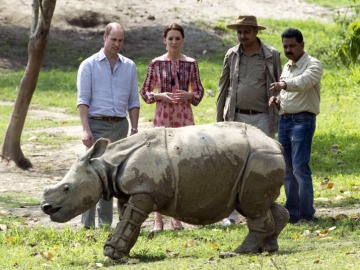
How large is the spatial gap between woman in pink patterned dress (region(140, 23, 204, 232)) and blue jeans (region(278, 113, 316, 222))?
96cm

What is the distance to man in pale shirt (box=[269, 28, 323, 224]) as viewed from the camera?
9.71 meters

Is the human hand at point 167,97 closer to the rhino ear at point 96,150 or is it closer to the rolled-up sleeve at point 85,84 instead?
the rolled-up sleeve at point 85,84

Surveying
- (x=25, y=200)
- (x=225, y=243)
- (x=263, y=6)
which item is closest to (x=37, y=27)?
(x=25, y=200)

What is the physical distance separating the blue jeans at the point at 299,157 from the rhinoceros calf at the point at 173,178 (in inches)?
77.8

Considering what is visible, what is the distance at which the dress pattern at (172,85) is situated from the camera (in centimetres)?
993

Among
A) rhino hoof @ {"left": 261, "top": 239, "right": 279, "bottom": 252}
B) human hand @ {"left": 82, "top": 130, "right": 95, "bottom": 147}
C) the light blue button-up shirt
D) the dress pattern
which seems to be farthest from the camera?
the dress pattern

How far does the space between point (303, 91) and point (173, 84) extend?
1.31m

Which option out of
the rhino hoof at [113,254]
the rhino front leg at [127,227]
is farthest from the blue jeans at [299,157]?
the rhino hoof at [113,254]

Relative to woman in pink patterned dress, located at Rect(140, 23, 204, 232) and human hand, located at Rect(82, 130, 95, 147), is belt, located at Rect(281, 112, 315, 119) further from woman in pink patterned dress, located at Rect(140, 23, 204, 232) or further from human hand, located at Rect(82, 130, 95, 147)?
human hand, located at Rect(82, 130, 95, 147)

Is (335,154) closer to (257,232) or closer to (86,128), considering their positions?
(86,128)

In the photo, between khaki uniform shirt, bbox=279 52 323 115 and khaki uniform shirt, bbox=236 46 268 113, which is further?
khaki uniform shirt, bbox=236 46 268 113

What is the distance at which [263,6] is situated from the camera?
31.5 meters

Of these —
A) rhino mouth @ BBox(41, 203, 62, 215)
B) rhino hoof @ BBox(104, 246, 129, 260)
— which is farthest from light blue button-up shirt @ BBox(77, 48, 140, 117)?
rhino hoof @ BBox(104, 246, 129, 260)

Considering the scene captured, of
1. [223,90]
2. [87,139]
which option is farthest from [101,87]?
[223,90]
